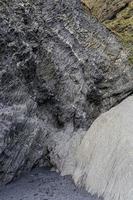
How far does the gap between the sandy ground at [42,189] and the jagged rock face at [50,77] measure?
21 centimetres

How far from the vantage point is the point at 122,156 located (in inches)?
238

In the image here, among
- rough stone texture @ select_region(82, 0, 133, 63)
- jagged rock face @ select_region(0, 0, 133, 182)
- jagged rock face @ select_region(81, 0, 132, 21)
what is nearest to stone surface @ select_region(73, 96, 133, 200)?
jagged rock face @ select_region(0, 0, 133, 182)

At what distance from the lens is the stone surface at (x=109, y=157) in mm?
5742

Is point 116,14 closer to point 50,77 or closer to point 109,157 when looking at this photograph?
point 50,77

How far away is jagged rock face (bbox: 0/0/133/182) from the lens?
260 inches

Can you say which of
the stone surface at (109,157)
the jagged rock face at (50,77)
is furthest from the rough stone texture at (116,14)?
the stone surface at (109,157)

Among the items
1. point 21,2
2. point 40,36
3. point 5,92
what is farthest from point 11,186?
point 21,2

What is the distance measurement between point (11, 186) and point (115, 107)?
2440 millimetres

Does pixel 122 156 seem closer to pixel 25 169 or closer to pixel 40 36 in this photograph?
pixel 25 169

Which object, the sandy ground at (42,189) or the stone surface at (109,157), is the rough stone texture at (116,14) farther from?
the sandy ground at (42,189)

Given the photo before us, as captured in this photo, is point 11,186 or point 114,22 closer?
point 11,186

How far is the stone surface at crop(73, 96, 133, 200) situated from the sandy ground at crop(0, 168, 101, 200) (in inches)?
7.2

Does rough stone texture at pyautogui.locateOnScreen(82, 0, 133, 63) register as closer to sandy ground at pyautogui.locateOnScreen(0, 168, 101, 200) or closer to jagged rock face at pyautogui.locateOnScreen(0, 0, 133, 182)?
jagged rock face at pyautogui.locateOnScreen(0, 0, 133, 182)

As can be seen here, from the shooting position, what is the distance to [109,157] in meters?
6.27
